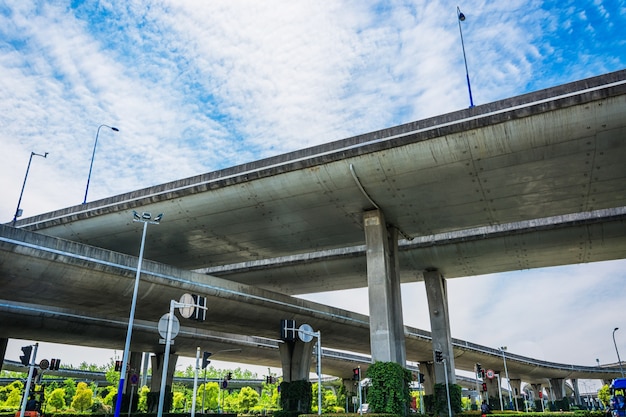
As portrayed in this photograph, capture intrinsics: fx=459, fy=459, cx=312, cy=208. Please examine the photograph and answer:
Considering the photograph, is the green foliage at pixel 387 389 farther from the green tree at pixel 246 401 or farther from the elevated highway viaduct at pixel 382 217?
the green tree at pixel 246 401

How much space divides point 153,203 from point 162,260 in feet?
35.9

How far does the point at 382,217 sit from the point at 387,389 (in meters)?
9.76

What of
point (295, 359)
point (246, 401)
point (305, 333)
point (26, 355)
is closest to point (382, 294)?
point (305, 333)

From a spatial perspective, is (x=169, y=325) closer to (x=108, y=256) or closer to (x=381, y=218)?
(x=108, y=256)

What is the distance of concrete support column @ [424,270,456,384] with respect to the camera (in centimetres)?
3734

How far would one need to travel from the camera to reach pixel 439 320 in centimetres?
3884

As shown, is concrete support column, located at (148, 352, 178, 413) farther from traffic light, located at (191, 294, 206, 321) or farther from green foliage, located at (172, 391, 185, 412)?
traffic light, located at (191, 294, 206, 321)

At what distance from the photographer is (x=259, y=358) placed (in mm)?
65500

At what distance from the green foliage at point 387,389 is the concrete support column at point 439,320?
1467 cm

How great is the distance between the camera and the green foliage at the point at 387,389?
23.2m

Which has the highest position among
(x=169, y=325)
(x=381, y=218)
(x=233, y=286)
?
(x=381, y=218)

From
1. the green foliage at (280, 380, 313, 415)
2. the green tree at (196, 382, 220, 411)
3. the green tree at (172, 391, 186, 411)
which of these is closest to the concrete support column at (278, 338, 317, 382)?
the green foliage at (280, 380, 313, 415)

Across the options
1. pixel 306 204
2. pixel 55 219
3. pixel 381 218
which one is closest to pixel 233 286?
pixel 306 204

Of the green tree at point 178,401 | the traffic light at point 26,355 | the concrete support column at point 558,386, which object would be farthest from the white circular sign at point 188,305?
the concrete support column at point 558,386
